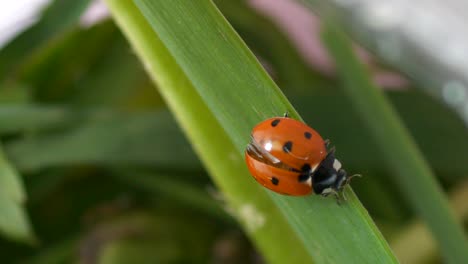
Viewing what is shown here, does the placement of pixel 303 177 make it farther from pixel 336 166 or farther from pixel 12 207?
pixel 12 207

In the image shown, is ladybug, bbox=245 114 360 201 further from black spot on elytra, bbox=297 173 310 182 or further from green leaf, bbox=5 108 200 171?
green leaf, bbox=5 108 200 171

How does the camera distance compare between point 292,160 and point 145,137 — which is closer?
point 292,160

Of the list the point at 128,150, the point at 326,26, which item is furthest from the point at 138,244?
the point at 326,26

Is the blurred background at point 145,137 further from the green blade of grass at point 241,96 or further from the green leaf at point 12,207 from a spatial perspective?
the green blade of grass at point 241,96

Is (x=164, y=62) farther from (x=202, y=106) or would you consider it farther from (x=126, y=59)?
(x=126, y=59)

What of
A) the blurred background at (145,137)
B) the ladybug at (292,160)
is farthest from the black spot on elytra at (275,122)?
the blurred background at (145,137)

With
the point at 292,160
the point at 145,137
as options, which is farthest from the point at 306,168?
the point at 145,137

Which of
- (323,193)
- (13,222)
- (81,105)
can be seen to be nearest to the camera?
(323,193)
